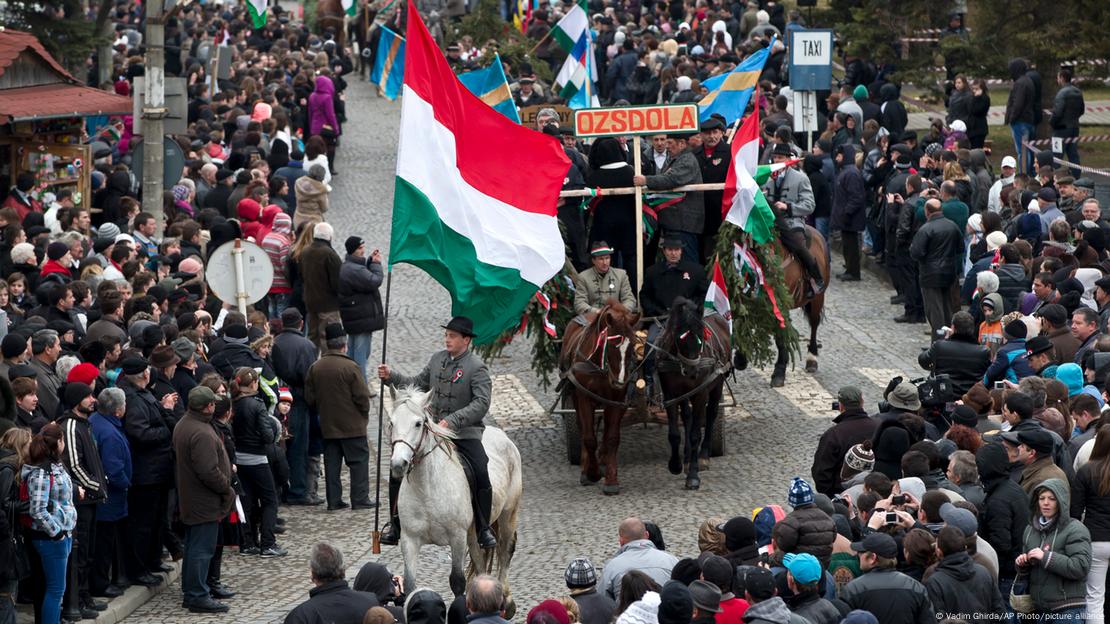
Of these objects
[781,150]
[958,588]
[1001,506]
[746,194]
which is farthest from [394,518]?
[781,150]

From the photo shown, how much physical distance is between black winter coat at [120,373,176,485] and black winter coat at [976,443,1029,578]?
6.18 meters

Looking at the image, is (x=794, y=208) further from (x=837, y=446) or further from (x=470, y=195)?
(x=470, y=195)

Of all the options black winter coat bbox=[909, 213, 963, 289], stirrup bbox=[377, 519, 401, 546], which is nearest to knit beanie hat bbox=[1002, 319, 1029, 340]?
black winter coat bbox=[909, 213, 963, 289]

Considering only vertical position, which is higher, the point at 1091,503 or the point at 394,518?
the point at 1091,503

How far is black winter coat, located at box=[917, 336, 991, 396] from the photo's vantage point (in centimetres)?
1658

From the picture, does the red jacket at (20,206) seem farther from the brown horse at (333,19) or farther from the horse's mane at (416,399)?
the brown horse at (333,19)

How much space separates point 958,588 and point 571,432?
7.61 meters

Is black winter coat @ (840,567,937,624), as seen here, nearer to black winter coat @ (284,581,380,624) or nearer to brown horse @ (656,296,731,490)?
black winter coat @ (284,581,380,624)

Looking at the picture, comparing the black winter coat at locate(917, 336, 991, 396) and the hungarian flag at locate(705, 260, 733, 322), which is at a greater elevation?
the hungarian flag at locate(705, 260, 733, 322)

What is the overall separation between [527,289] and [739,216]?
14.2 ft

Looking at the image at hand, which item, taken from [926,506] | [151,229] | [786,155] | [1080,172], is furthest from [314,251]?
[1080,172]

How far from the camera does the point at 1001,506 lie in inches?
483

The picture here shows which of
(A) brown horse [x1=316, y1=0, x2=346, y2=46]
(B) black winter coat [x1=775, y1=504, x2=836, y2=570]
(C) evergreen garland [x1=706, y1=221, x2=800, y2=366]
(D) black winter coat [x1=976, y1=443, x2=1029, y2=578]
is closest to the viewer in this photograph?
(B) black winter coat [x1=775, y1=504, x2=836, y2=570]

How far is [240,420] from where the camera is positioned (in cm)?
1520
